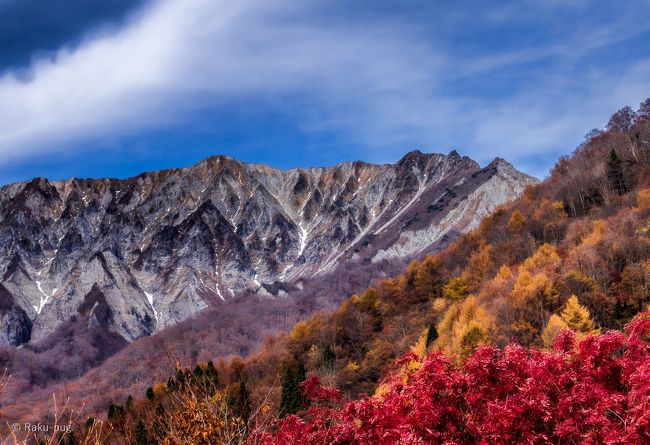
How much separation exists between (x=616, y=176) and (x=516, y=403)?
260 ft

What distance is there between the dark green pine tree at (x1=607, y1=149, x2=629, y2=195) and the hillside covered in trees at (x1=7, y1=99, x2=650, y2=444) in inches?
7.4

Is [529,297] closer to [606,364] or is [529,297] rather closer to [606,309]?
[606,309]

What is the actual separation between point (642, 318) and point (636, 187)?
239 ft

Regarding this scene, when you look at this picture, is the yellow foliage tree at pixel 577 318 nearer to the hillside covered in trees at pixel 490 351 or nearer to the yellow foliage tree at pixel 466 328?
the hillside covered in trees at pixel 490 351

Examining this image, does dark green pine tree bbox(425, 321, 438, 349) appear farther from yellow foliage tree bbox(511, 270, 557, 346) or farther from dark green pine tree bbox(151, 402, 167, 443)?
dark green pine tree bbox(151, 402, 167, 443)

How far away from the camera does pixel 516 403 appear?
8414 millimetres

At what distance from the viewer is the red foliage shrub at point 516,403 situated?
8.14 m

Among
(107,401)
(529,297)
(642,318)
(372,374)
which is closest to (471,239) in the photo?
(372,374)

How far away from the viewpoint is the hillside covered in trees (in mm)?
8391

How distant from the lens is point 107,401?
116 metres

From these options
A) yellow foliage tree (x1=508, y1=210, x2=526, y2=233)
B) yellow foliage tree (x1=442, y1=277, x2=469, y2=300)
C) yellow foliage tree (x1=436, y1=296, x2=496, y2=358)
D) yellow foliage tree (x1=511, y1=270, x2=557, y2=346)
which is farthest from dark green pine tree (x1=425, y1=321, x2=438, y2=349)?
yellow foliage tree (x1=508, y1=210, x2=526, y2=233)

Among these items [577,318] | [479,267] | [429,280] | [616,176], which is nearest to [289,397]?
[577,318]

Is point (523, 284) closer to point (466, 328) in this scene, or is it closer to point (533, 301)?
point (533, 301)

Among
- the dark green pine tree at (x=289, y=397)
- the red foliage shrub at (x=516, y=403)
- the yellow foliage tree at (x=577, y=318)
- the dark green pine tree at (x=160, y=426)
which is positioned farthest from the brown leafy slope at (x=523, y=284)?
the red foliage shrub at (x=516, y=403)
